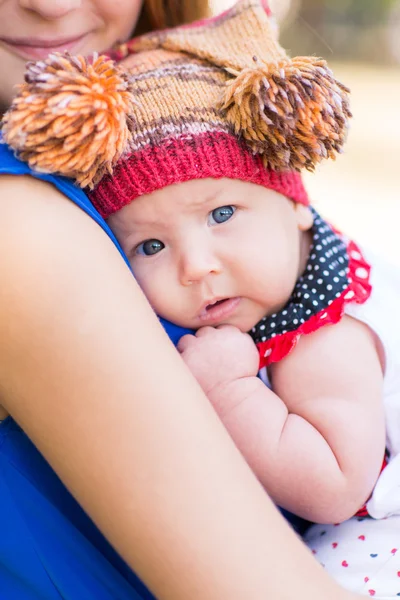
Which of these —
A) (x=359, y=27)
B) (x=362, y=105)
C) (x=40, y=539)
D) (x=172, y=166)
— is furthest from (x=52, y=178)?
(x=359, y=27)

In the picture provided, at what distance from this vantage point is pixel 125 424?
29.3 inches

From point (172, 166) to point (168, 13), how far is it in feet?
1.87

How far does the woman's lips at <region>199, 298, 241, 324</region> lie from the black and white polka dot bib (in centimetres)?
6

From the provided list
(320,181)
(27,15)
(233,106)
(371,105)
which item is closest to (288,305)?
(233,106)

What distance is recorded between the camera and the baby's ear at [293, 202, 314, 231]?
3.93 ft

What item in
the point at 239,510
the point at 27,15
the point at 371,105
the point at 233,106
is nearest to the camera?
the point at 239,510

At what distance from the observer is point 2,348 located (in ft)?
2.52

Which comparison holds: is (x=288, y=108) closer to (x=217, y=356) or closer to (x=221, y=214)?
(x=221, y=214)

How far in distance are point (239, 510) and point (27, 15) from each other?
83 centimetres

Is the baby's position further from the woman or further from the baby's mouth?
the woman

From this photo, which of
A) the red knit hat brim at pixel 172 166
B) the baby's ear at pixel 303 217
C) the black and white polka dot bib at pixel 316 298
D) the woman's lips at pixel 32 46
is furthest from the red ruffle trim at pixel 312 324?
the woman's lips at pixel 32 46

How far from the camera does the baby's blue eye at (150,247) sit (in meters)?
1.08

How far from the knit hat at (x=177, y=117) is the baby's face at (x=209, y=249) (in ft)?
0.09

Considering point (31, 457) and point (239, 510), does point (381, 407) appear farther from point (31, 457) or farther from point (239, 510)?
point (31, 457)
